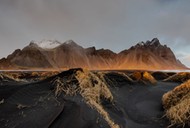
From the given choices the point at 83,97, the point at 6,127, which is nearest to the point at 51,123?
the point at 6,127

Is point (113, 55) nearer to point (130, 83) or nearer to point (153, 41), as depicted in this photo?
point (153, 41)

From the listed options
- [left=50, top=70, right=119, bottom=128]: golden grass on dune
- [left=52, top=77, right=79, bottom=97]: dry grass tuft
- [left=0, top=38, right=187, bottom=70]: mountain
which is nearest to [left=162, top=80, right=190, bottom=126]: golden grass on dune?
[left=50, top=70, right=119, bottom=128]: golden grass on dune

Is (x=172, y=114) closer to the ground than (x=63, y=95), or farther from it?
closer to the ground

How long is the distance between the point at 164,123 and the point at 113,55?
112 m

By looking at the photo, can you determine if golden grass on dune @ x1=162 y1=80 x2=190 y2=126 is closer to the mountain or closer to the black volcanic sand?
the black volcanic sand

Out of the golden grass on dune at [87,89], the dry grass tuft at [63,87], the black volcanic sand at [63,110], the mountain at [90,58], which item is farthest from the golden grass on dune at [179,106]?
the mountain at [90,58]

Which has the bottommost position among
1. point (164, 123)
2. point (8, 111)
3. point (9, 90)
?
point (164, 123)

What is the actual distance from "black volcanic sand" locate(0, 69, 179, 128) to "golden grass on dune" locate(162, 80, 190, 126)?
0.82 feet

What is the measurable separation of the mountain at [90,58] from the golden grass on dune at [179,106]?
96907mm

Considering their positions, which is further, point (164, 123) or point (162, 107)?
point (162, 107)

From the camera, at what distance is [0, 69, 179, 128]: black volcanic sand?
570 centimetres

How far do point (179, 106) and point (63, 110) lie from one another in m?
3.03

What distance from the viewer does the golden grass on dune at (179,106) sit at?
679cm

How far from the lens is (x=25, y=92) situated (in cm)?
719
